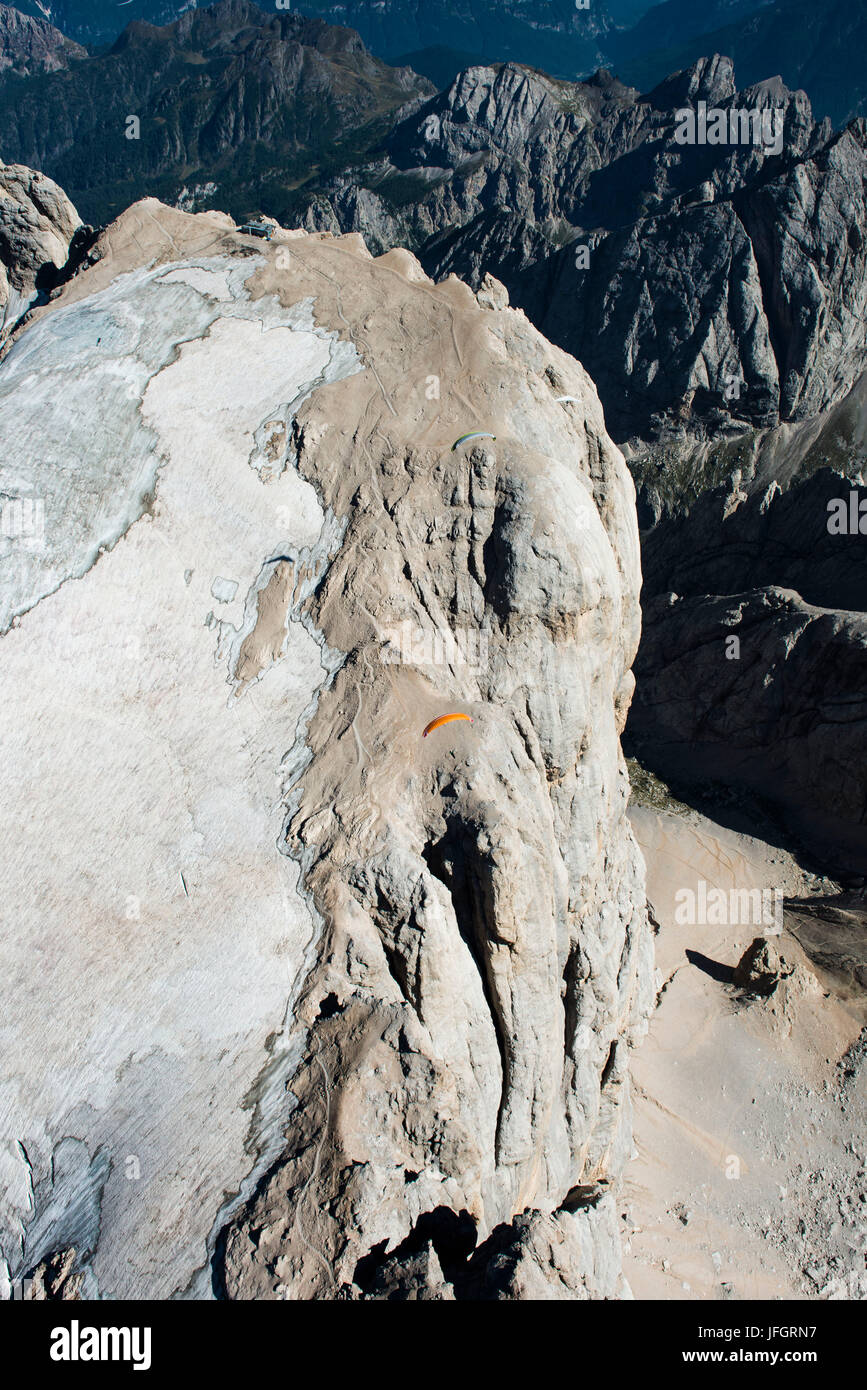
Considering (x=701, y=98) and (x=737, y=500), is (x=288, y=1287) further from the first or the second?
(x=701, y=98)

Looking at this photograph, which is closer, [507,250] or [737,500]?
[737,500]

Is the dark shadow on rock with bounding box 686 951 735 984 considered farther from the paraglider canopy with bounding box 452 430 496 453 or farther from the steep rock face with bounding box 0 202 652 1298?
the paraglider canopy with bounding box 452 430 496 453

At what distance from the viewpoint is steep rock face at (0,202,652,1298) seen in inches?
465

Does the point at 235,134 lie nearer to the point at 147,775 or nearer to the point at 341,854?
the point at 147,775

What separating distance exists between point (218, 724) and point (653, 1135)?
19.6 m

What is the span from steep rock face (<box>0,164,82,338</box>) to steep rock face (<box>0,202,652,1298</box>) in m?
5.00

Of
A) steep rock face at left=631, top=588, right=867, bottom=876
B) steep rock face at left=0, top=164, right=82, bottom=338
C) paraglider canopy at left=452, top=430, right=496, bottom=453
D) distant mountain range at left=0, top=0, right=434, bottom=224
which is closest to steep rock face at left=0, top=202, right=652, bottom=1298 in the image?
paraglider canopy at left=452, top=430, right=496, bottom=453

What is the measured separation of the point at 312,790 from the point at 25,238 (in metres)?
21.7

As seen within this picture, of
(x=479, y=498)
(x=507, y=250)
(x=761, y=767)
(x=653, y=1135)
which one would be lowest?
(x=653, y=1135)

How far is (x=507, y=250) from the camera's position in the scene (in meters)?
94.1

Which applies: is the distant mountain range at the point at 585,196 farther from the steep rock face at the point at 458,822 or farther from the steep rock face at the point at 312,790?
the steep rock face at the point at 458,822

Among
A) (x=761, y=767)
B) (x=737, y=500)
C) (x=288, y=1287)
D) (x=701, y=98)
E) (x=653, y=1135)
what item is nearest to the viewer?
(x=288, y=1287)

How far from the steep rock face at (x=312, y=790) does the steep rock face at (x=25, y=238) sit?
Result: 5001 millimetres
